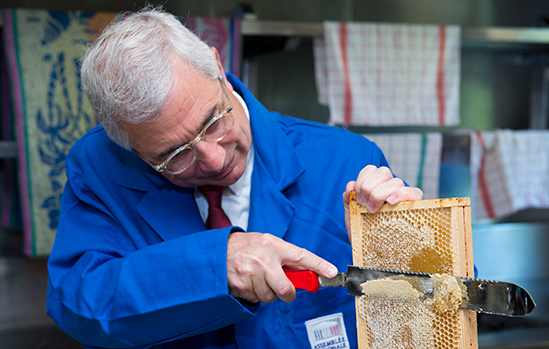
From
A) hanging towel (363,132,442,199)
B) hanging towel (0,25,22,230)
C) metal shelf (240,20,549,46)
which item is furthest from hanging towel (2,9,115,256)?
hanging towel (363,132,442,199)

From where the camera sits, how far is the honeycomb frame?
2.68 ft

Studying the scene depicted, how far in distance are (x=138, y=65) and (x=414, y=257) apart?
69cm

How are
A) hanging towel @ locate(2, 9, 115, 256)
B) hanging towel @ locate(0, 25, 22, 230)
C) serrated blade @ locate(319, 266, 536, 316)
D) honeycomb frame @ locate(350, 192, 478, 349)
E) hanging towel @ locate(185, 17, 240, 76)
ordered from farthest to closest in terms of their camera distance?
hanging towel @ locate(0, 25, 22, 230) < hanging towel @ locate(185, 17, 240, 76) < hanging towel @ locate(2, 9, 115, 256) < honeycomb frame @ locate(350, 192, 478, 349) < serrated blade @ locate(319, 266, 536, 316)

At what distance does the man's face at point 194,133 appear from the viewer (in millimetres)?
984

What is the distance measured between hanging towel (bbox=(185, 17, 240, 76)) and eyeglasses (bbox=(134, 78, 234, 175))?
1180 mm

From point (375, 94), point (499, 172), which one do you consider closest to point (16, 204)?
point (375, 94)

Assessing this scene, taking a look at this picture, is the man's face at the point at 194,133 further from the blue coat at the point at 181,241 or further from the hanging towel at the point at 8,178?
the hanging towel at the point at 8,178

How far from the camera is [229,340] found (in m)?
1.16

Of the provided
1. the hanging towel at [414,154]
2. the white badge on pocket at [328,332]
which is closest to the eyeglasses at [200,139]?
the white badge on pocket at [328,332]

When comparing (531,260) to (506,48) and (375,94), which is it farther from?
(375,94)

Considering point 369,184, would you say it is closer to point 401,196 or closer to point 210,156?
point 401,196

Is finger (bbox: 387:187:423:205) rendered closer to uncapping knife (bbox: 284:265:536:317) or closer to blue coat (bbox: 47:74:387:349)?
uncapping knife (bbox: 284:265:536:317)

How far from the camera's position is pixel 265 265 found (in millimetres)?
877

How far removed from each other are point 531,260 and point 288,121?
7.86ft
